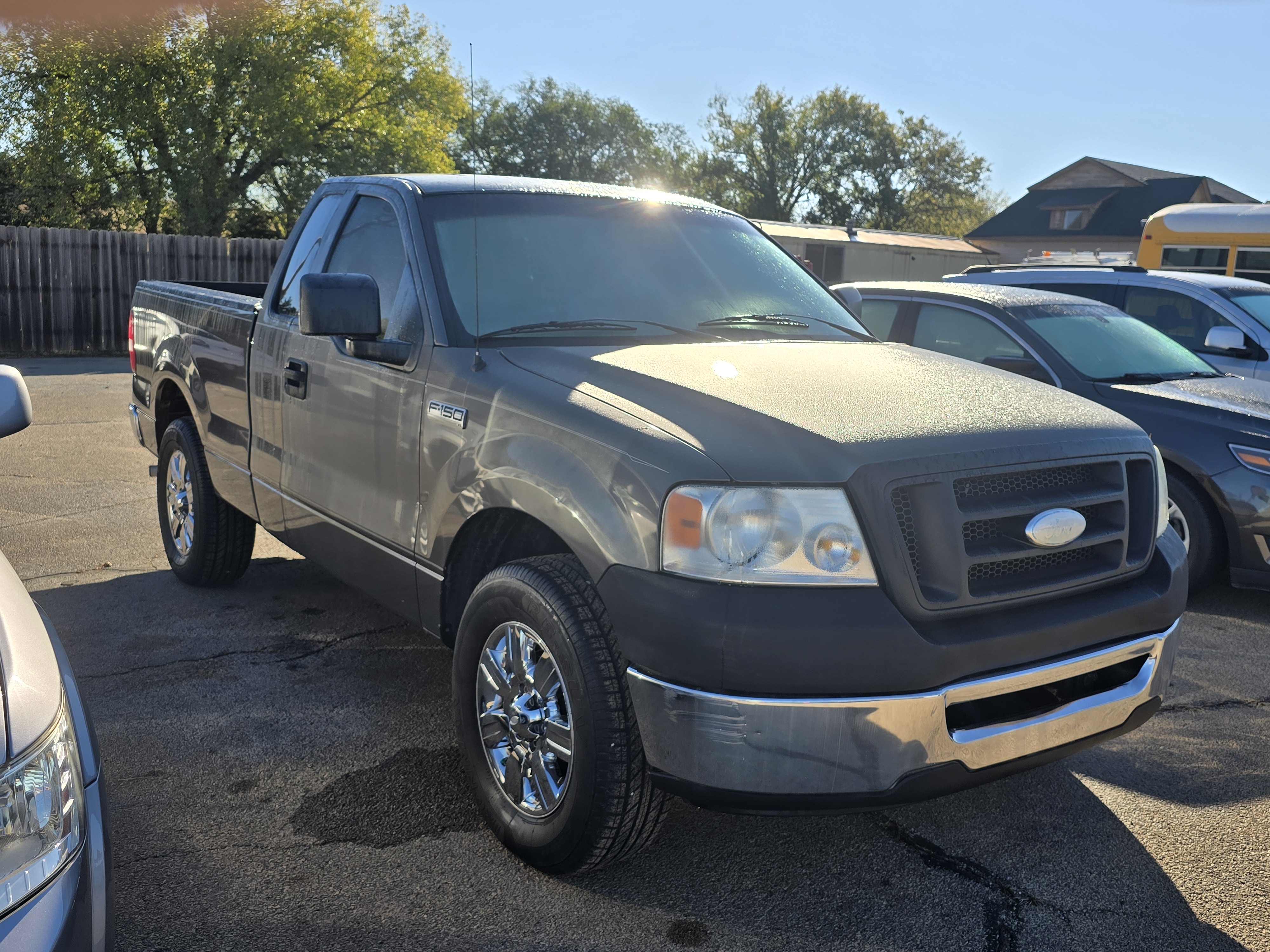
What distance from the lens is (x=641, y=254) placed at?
390 cm

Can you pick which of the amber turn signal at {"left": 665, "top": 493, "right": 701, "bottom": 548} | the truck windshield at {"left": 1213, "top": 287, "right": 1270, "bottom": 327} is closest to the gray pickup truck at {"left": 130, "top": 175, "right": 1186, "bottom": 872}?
the amber turn signal at {"left": 665, "top": 493, "right": 701, "bottom": 548}

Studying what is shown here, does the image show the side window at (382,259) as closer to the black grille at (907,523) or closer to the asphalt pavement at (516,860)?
the asphalt pavement at (516,860)

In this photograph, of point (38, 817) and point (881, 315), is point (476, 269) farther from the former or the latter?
point (881, 315)

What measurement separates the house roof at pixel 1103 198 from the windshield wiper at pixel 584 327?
48.9m

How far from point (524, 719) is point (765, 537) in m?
0.89

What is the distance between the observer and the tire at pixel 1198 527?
18.7 ft

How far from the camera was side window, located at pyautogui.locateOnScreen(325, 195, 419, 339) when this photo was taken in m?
3.68

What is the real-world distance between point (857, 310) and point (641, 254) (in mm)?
1297

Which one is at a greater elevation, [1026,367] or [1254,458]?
[1026,367]

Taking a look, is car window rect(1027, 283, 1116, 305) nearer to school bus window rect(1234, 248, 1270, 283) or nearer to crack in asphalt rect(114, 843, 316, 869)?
crack in asphalt rect(114, 843, 316, 869)

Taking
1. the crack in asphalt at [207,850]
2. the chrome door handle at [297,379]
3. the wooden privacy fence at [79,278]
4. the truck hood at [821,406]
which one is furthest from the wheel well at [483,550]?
the wooden privacy fence at [79,278]

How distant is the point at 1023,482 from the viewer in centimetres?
276

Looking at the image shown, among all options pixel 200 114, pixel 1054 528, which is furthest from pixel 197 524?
pixel 200 114

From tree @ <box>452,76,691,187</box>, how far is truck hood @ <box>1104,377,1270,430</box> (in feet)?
191
